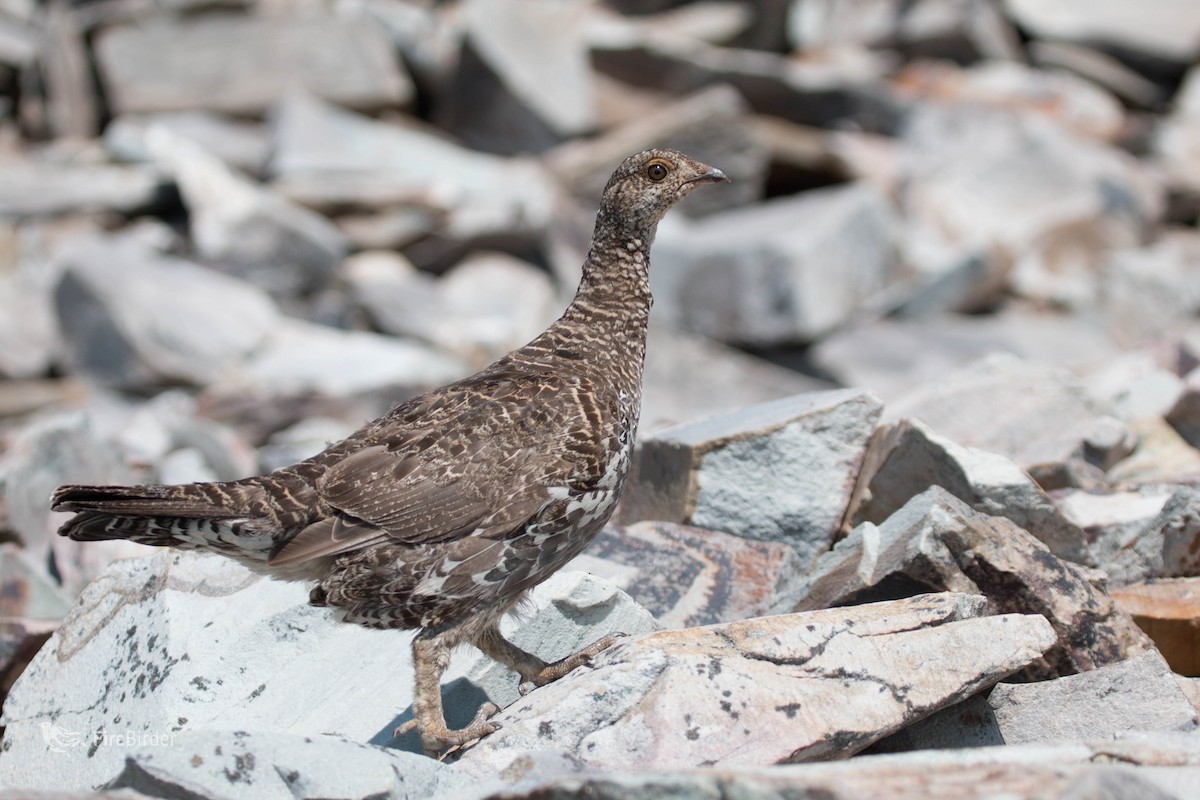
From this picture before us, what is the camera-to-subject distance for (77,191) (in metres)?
16.8

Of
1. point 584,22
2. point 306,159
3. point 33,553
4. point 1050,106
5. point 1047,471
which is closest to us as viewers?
point 1047,471

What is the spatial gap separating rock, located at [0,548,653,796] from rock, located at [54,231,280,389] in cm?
855

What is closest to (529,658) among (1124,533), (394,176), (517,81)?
(1124,533)

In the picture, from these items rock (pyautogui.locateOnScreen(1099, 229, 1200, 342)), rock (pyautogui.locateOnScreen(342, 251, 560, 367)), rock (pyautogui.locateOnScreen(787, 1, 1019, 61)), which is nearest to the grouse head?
rock (pyautogui.locateOnScreen(342, 251, 560, 367))

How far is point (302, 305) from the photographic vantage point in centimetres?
1562

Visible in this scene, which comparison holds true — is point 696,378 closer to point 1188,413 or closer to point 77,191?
point 1188,413

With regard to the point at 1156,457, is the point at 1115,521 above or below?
above

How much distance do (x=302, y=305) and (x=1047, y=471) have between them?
10.6 m

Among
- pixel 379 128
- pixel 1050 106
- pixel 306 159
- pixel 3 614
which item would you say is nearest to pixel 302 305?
pixel 306 159

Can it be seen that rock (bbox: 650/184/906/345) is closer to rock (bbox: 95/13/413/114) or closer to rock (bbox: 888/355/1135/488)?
rock (bbox: 95/13/413/114)

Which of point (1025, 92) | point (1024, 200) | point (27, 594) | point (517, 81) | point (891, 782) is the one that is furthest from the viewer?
point (1025, 92)

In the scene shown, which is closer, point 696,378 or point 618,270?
point 618,270

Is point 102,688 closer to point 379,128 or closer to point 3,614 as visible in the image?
point 3,614

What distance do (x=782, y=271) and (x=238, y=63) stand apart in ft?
29.9
